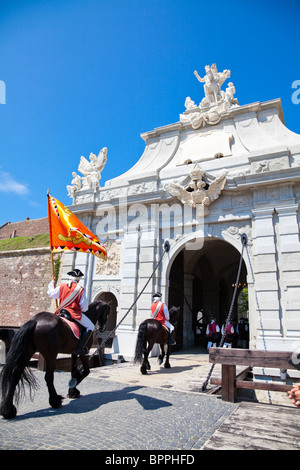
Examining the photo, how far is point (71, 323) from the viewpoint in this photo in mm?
5156

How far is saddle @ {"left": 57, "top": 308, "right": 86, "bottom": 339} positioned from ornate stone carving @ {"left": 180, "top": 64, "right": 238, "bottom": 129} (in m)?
10.6

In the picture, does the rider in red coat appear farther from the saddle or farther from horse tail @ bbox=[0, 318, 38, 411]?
horse tail @ bbox=[0, 318, 38, 411]

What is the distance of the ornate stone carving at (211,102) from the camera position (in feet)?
42.6

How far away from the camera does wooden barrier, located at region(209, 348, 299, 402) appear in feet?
16.1

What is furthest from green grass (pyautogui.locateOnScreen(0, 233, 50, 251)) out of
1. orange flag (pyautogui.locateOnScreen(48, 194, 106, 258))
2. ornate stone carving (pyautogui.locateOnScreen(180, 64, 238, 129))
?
orange flag (pyautogui.locateOnScreen(48, 194, 106, 258))

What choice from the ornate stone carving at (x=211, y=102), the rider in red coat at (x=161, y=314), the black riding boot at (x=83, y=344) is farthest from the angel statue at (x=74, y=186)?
the black riding boot at (x=83, y=344)

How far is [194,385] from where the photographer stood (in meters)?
6.54

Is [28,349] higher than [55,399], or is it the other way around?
[28,349]
